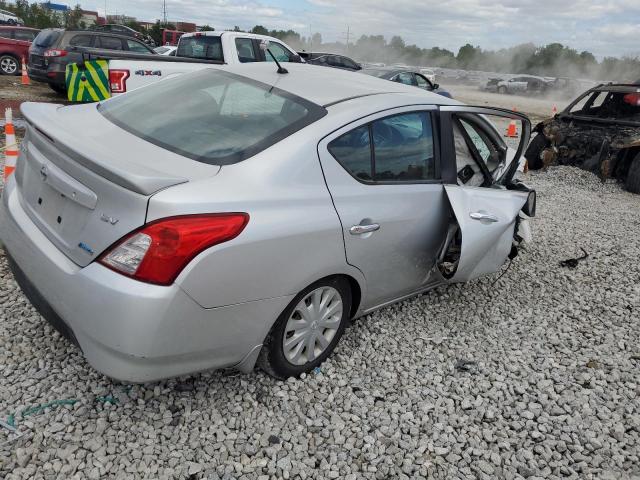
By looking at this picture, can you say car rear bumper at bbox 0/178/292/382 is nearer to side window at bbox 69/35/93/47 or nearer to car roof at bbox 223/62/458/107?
car roof at bbox 223/62/458/107

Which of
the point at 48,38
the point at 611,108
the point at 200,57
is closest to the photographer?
the point at 611,108

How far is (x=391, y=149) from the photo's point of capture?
3.03 meters

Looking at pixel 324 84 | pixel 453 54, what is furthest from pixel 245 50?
pixel 453 54

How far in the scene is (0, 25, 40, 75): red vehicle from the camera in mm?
16125

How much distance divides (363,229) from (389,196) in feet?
1.03

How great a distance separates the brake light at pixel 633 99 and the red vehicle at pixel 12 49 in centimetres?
1654

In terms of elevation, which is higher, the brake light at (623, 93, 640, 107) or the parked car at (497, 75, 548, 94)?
the brake light at (623, 93, 640, 107)

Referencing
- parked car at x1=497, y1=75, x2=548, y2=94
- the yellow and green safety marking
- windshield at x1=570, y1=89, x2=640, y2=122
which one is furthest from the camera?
parked car at x1=497, y1=75, x2=548, y2=94

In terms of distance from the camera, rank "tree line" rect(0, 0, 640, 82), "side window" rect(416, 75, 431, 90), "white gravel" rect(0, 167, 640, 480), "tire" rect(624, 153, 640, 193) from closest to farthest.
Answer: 1. "white gravel" rect(0, 167, 640, 480)
2. "tire" rect(624, 153, 640, 193)
3. "side window" rect(416, 75, 431, 90)
4. "tree line" rect(0, 0, 640, 82)

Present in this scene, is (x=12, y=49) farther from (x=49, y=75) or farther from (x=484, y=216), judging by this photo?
(x=484, y=216)

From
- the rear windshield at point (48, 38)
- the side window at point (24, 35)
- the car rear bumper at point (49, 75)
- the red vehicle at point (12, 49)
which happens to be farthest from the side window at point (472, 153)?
the side window at point (24, 35)

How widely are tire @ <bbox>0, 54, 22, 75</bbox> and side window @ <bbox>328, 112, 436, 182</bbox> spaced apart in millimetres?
17332

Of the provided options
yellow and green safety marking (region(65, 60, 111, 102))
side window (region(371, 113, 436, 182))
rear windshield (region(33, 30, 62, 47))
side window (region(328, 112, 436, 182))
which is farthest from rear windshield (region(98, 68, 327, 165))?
rear windshield (region(33, 30, 62, 47))

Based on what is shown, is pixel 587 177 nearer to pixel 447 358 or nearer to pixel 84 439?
pixel 447 358
